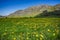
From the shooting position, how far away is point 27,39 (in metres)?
8.83

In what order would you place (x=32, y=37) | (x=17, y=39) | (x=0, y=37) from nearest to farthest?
(x=17, y=39) < (x=32, y=37) < (x=0, y=37)

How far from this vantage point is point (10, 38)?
9.12 m

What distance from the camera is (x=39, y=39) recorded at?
905cm

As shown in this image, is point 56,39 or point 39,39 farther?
point 56,39

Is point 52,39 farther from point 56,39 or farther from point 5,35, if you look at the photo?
point 5,35

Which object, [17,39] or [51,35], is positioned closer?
[17,39]

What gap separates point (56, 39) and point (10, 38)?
9.16ft

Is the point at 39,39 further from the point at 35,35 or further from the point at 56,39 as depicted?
the point at 56,39

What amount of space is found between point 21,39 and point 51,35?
7.48ft

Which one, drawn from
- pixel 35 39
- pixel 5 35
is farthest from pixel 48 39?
pixel 5 35

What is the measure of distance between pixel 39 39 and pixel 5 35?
2165 millimetres

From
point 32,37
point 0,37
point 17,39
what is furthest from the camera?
point 0,37

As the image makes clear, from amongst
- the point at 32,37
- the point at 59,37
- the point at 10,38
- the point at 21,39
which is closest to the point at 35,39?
the point at 32,37

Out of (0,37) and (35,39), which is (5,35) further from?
(35,39)
